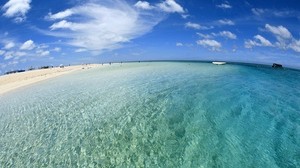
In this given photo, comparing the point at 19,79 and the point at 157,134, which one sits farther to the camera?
the point at 19,79

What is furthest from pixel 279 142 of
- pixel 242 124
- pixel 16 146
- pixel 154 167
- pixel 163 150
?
pixel 16 146

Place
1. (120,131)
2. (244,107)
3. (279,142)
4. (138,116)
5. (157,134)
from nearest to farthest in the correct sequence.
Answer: (279,142)
(157,134)
(120,131)
(138,116)
(244,107)

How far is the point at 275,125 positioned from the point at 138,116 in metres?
7.60

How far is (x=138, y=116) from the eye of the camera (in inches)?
582

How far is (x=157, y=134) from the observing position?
11.6m

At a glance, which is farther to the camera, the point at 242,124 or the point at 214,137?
the point at 242,124

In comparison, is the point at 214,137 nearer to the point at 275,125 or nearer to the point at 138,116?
the point at 275,125

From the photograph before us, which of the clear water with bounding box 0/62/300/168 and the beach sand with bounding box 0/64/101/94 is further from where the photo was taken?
the beach sand with bounding box 0/64/101/94

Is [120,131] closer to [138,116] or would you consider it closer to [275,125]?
[138,116]

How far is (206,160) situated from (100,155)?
4141 mm

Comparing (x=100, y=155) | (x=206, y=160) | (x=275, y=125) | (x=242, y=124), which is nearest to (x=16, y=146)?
(x=100, y=155)

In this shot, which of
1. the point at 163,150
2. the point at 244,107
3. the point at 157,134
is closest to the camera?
the point at 163,150

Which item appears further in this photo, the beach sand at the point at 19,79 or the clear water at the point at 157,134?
the beach sand at the point at 19,79

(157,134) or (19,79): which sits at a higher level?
(19,79)
